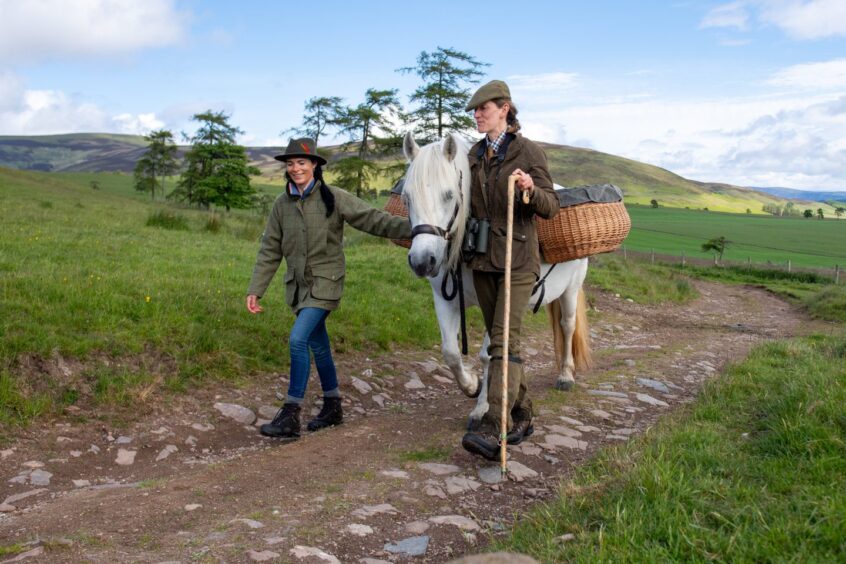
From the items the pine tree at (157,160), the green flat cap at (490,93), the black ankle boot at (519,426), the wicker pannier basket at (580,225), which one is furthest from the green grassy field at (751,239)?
the pine tree at (157,160)

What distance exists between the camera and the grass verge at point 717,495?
3.08 m

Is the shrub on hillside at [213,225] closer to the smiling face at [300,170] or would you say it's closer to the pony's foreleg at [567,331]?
the pony's foreleg at [567,331]

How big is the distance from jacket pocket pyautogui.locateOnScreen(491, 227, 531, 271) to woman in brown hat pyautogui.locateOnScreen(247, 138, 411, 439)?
110 centimetres

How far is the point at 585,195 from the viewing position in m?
6.24

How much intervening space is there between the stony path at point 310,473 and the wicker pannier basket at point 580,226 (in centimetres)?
158

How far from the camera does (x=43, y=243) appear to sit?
11.1 m

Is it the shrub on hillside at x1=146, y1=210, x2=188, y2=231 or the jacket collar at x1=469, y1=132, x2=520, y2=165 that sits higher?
the jacket collar at x1=469, y1=132, x2=520, y2=165

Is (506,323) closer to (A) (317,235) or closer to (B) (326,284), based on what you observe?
(B) (326,284)

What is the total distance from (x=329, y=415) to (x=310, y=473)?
1.60m

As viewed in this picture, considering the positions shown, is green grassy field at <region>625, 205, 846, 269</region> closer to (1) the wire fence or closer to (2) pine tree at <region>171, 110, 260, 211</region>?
(1) the wire fence

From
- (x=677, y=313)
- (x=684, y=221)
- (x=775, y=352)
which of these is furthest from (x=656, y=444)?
(x=684, y=221)

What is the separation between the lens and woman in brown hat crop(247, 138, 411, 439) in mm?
5984

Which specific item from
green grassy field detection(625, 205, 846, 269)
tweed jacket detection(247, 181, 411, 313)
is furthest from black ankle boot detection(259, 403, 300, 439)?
green grassy field detection(625, 205, 846, 269)

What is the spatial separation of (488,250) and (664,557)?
8.87ft
